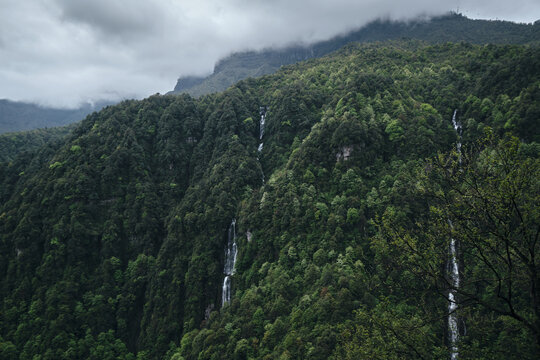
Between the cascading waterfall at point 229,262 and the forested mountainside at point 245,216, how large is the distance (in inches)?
15.3

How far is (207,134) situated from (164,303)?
208ft

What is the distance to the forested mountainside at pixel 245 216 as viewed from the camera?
46.7m

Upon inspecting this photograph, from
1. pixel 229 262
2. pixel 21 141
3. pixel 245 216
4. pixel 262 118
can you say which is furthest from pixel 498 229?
pixel 21 141

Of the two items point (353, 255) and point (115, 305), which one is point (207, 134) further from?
point (353, 255)

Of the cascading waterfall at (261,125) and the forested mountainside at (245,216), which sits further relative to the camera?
the cascading waterfall at (261,125)

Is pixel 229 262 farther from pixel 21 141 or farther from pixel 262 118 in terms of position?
pixel 21 141

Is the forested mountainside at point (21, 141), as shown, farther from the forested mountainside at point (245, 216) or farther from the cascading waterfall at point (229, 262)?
the cascading waterfall at point (229, 262)

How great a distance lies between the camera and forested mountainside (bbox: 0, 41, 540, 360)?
46719 mm

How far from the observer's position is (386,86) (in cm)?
8756

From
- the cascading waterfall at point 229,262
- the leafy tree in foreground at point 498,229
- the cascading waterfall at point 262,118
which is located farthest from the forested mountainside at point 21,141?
the leafy tree in foreground at point 498,229

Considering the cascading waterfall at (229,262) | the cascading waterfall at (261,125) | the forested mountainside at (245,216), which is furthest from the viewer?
the cascading waterfall at (261,125)

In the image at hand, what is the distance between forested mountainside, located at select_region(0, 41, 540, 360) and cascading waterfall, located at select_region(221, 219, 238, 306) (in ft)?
1.28

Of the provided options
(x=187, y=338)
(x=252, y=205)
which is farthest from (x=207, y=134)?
(x=187, y=338)

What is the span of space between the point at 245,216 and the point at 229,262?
13.1 metres
